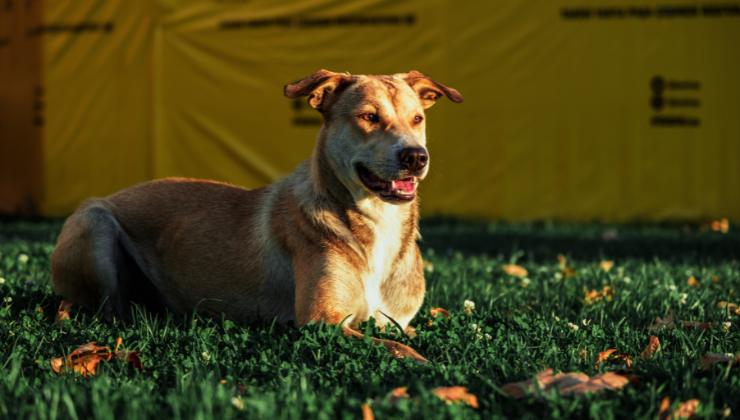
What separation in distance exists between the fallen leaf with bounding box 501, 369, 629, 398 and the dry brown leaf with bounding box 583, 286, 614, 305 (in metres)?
1.93

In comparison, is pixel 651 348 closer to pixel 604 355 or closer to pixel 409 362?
pixel 604 355

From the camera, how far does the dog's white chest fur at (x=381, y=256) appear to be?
14.3 feet

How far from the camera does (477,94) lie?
10.8 meters

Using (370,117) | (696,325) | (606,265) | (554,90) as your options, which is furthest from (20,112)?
(696,325)

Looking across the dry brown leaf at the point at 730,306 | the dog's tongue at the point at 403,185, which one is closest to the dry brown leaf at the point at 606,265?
the dry brown leaf at the point at 730,306

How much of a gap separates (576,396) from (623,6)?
8310 mm

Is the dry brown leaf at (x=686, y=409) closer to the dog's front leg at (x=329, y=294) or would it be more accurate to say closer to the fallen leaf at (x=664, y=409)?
the fallen leaf at (x=664, y=409)

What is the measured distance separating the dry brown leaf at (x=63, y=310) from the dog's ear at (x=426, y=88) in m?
2.00

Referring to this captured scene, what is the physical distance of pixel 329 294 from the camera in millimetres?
4160

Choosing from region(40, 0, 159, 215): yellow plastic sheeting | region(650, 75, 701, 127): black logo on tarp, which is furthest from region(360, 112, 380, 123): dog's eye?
Result: region(40, 0, 159, 215): yellow plastic sheeting

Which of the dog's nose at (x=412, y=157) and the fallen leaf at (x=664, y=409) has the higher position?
the dog's nose at (x=412, y=157)

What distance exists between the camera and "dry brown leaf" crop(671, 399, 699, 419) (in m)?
2.93

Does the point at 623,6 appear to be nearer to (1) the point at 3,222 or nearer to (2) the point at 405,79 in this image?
(2) the point at 405,79


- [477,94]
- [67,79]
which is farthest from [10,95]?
[477,94]
